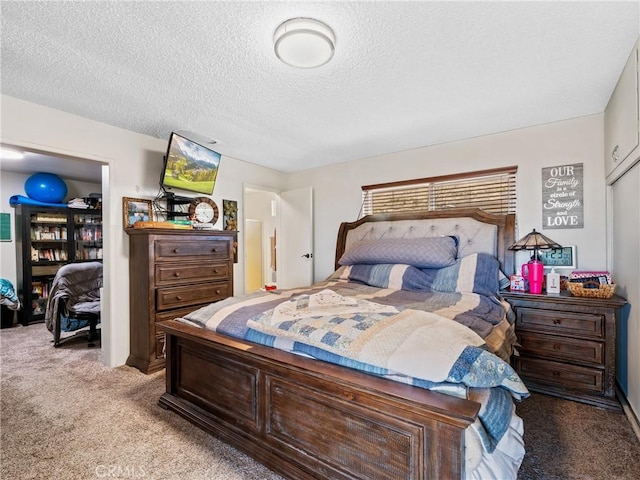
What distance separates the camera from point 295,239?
477 cm

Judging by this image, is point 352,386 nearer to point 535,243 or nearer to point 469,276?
point 469,276

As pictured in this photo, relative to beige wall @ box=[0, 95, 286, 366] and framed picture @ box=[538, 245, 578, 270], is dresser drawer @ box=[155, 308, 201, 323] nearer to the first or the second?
beige wall @ box=[0, 95, 286, 366]

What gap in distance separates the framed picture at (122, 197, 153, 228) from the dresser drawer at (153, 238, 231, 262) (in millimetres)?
486

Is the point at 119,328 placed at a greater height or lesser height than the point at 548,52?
lesser

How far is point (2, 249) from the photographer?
15.3 feet

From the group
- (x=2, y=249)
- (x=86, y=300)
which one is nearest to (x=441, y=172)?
(x=86, y=300)

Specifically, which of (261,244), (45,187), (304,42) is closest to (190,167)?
(304,42)

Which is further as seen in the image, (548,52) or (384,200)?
(384,200)

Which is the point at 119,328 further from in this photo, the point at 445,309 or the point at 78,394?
the point at 445,309

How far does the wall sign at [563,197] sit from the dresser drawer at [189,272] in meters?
3.34

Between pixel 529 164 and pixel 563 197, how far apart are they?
0.44m

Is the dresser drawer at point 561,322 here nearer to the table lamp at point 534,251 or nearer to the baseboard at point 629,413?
the table lamp at point 534,251

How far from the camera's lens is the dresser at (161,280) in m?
2.91

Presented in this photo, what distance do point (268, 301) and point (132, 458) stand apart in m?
1.11
